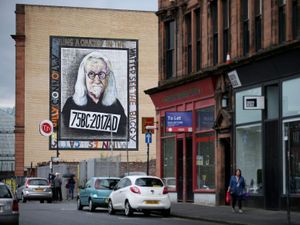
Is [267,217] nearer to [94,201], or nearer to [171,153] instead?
[94,201]

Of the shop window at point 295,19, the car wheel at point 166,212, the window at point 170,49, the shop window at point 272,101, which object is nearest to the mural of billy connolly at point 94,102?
the window at point 170,49

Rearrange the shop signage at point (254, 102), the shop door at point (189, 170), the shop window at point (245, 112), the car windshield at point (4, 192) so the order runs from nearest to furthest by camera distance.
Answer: the car windshield at point (4, 192)
the shop signage at point (254, 102)
the shop window at point (245, 112)
the shop door at point (189, 170)

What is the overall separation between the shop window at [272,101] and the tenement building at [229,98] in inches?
1.5

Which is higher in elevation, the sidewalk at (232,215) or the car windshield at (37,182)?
the car windshield at (37,182)

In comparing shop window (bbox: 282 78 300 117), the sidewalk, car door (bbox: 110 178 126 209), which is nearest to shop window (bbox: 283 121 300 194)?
shop window (bbox: 282 78 300 117)

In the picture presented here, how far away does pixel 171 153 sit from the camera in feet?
132

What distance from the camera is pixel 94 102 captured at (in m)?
70.8

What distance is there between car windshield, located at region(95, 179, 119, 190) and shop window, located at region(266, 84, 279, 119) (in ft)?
25.6

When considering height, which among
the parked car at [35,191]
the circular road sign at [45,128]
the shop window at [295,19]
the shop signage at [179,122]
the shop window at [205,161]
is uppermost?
the shop window at [295,19]

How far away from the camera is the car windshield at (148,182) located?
2923cm

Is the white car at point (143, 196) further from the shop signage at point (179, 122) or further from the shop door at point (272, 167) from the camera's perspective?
the shop signage at point (179, 122)

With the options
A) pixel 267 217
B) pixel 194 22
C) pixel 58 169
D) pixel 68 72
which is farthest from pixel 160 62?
pixel 68 72

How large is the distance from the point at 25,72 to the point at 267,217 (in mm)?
49334

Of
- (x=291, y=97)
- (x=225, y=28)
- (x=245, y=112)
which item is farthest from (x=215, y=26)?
(x=291, y=97)
